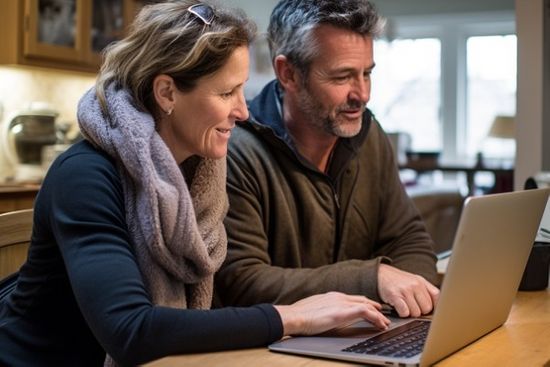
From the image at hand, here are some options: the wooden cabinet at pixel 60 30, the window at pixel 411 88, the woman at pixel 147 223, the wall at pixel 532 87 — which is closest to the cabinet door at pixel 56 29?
the wooden cabinet at pixel 60 30

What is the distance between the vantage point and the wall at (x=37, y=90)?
14.2 ft

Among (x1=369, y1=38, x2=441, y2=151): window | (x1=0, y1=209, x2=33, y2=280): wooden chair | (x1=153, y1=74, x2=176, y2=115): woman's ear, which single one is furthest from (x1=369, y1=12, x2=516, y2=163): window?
(x1=153, y1=74, x2=176, y2=115): woman's ear

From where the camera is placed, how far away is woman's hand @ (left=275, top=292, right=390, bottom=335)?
4.16 feet

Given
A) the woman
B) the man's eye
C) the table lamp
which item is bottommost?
the table lamp

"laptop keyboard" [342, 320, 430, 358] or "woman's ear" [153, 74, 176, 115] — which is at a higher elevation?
"woman's ear" [153, 74, 176, 115]

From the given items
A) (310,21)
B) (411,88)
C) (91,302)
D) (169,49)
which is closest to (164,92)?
(169,49)

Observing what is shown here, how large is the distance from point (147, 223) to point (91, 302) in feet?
0.66

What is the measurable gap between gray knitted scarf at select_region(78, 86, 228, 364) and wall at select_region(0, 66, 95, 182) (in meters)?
2.93

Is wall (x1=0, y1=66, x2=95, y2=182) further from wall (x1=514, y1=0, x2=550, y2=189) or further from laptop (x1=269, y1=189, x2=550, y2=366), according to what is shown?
laptop (x1=269, y1=189, x2=550, y2=366)

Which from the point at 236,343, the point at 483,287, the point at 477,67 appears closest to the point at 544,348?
the point at 483,287

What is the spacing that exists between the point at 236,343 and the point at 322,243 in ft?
2.34

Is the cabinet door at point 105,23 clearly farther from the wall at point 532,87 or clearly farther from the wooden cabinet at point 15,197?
the wall at point 532,87

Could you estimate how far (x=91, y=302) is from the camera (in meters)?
1.19

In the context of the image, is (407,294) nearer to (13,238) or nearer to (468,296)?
(468,296)
